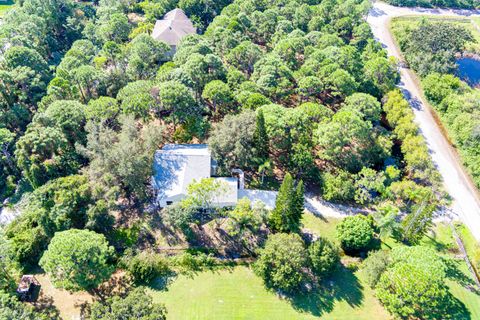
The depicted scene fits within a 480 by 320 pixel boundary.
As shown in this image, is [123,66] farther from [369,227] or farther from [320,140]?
[369,227]

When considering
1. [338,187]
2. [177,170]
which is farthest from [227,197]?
[338,187]

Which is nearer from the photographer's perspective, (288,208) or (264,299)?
(264,299)

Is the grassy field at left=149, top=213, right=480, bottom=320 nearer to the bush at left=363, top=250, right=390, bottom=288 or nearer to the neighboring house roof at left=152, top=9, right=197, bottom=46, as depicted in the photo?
the bush at left=363, top=250, right=390, bottom=288

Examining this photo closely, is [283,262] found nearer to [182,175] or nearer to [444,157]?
[182,175]

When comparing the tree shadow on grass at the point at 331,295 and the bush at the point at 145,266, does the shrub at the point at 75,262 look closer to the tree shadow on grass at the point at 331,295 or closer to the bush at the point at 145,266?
the bush at the point at 145,266

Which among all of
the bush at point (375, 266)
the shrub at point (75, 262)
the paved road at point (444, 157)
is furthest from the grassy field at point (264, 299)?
the paved road at point (444, 157)
